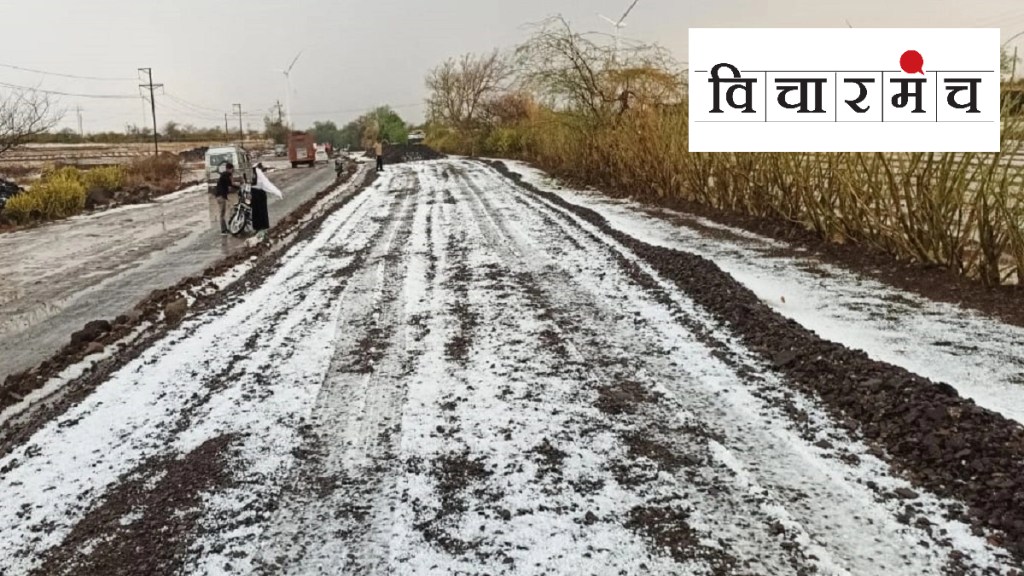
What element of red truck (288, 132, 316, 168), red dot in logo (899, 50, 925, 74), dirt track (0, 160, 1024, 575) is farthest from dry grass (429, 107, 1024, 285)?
red truck (288, 132, 316, 168)

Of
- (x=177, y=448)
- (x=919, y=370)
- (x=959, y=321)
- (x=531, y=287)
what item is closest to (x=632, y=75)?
(x=531, y=287)

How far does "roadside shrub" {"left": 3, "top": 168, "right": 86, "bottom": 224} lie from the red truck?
23.0 meters

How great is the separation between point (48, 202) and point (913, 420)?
21.4 m

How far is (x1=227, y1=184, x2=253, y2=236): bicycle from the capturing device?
43.3 ft

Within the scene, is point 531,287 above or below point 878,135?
below

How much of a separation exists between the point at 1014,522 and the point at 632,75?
16114 mm

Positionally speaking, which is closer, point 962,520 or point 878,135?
point 962,520

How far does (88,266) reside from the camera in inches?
437

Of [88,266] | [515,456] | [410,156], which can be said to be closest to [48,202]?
[88,266]

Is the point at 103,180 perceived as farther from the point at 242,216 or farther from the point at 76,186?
the point at 242,216

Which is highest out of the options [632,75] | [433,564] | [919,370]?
[632,75]

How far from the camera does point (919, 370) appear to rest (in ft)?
14.7

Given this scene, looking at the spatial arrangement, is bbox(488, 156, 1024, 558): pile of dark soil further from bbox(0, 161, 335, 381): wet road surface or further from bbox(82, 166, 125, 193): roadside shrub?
bbox(82, 166, 125, 193): roadside shrub

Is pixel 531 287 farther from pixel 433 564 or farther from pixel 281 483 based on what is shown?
pixel 433 564
